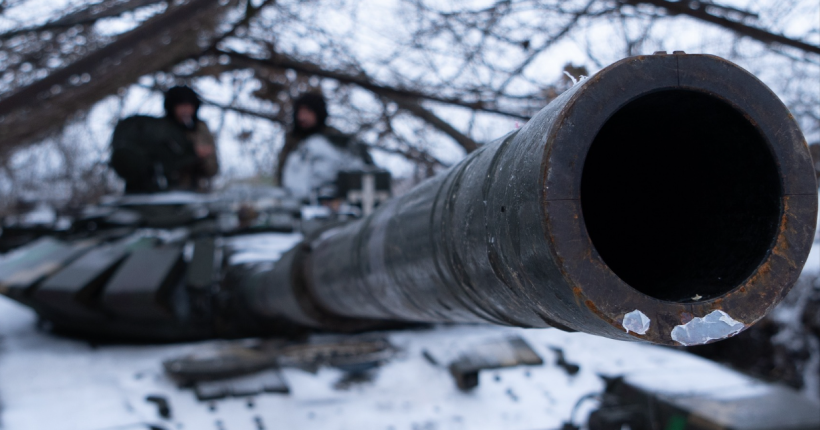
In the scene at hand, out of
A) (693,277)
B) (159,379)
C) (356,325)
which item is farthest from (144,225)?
(693,277)

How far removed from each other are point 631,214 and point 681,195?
104 mm

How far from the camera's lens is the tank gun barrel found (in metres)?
0.95

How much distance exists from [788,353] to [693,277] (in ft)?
26.9

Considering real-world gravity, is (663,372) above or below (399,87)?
below

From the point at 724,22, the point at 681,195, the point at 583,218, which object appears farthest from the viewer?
the point at 724,22

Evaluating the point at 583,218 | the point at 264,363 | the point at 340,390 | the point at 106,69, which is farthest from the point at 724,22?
the point at 583,218

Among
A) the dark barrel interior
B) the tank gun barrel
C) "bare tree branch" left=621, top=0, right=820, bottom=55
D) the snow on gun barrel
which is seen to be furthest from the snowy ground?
"bare tree branch" left=621, top=0, right=820, bottom=55

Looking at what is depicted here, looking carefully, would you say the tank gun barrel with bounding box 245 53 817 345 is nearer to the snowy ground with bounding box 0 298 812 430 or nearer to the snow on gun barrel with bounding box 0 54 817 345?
the snow on gun barrel with bounding box 0 54 817 345

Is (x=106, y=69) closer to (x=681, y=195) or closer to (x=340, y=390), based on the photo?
(x=340, y=390)

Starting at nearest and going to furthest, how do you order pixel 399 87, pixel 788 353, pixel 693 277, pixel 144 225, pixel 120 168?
pixel 693 277, pixel 144 225, pixel 120 168, pixel 399 87, pixel 788 353

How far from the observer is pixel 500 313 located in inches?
51.2

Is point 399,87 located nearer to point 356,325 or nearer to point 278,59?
point 278,59

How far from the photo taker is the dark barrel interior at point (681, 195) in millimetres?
1073

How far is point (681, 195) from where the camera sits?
51.4 inches
